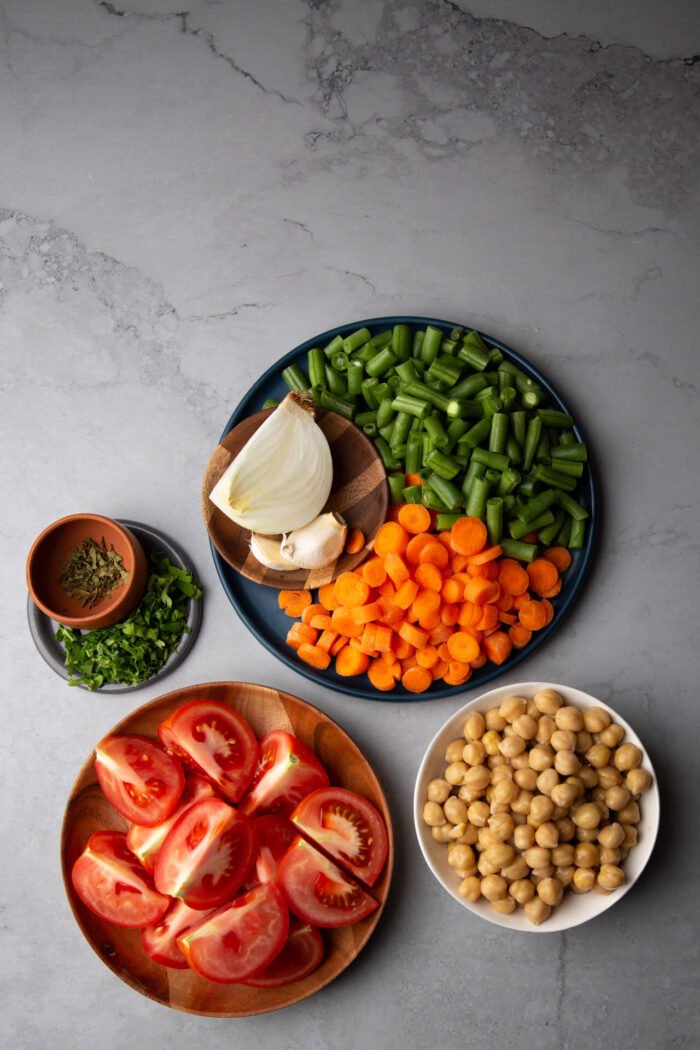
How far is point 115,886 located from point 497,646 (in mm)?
1194

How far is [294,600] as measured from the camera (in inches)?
99.8

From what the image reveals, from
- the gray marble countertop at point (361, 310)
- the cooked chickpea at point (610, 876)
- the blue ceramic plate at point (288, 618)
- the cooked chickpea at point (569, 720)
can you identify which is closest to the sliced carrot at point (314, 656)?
the blue ceramic plate at point (288, 618)

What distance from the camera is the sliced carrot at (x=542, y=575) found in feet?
8.01

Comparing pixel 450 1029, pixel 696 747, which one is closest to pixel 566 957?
pixel 450 1029

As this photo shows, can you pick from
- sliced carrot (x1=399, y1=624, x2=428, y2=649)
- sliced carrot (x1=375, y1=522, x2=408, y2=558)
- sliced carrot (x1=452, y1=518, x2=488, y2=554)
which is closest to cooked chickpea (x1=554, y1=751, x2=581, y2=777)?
sliced carrot (x1=399, y1=624, x2=428, y2=649)

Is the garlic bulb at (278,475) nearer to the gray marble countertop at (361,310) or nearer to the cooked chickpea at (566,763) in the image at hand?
the gray marble countertop at (361,310)

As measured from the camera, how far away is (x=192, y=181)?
2.83 m

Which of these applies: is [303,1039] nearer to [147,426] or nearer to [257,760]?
[257,760]

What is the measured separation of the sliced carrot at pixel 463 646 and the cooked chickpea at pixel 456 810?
1.18 ft

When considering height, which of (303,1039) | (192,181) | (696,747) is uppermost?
(192,181)

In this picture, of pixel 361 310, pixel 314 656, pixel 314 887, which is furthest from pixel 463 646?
pixel 361 310

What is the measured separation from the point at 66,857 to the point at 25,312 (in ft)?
5.43

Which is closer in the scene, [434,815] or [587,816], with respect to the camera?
[587,816]

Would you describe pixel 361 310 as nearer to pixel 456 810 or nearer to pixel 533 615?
pixel 533 615
